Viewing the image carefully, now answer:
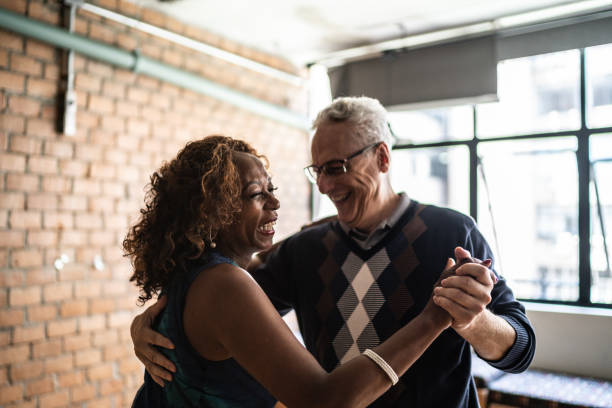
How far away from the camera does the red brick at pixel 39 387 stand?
3133mm

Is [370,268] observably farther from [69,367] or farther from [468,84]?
[468,84]

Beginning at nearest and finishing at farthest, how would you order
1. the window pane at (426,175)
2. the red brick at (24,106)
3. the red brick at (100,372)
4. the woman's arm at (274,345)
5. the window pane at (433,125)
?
the woman's arm at (274,345), the red brick at (24,106), the red brick at (100,372), the window pane at (433,125), the window pane at (426,175)

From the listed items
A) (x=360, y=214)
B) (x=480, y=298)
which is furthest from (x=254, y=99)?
(x=480, y=298)

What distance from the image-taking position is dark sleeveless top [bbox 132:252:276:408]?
3.87 ft

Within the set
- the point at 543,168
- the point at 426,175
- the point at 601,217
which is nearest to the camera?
the point at 601,217

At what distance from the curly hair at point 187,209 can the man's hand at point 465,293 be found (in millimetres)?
554

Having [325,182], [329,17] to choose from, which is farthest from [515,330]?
[329,17]

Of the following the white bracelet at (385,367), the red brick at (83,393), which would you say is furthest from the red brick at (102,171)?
the white bracelet at (385,367)

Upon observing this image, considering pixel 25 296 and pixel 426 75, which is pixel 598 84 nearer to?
pixel 426 75

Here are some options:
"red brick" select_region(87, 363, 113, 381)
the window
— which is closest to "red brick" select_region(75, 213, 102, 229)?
"red brick" select_region(87, 363, 113, 381)

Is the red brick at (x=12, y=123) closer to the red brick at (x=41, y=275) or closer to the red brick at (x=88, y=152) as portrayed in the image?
the red brick at (x=88, y=152)

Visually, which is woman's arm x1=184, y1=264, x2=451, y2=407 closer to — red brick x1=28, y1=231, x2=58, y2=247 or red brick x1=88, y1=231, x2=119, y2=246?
red brick x1=28, y1=231, x2=58, y2=247

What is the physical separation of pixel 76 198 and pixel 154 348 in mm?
2483

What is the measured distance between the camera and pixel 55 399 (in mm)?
3264
